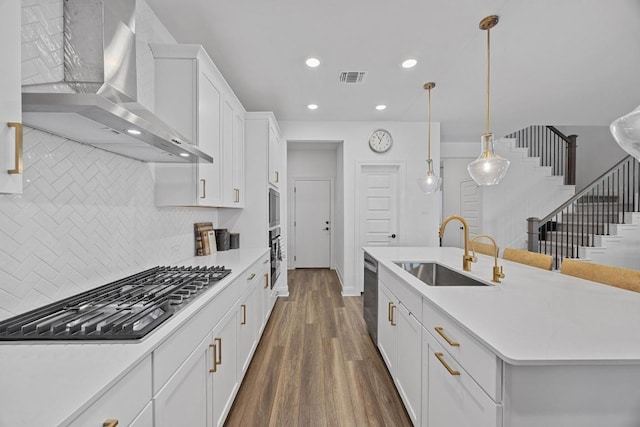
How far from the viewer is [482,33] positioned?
2.22 meters

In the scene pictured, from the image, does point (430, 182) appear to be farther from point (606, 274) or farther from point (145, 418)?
point (145, 418)

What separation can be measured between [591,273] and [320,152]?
483 centimetres

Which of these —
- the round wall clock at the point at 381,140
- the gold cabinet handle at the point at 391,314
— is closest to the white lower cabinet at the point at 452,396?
the gold cabinet handle at the point at 391,314

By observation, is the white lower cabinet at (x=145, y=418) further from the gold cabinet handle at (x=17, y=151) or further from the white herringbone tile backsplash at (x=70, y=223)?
the gold cabinet handle at (x=17, y=151)

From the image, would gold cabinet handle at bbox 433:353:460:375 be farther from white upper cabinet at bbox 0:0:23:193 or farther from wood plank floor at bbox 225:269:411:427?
white upper cabinet at bbox 0:0:23:193

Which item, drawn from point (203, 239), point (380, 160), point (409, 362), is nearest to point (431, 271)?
point (409, 362)

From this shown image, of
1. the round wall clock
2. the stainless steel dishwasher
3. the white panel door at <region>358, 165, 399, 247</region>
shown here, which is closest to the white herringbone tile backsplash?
the stainless steel dishwasher

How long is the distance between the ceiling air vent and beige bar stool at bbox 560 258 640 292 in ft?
8.16

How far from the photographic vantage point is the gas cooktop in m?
0.86

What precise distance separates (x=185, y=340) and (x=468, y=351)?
1.10 metres

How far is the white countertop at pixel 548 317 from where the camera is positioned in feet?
2.61

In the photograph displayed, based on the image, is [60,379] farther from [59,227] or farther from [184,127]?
[184,127]

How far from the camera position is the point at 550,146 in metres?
5.79

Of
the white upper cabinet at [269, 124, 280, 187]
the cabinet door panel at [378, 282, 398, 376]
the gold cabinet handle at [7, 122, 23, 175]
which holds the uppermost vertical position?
the white upper cabinet at [269, 124, 280, 187]
